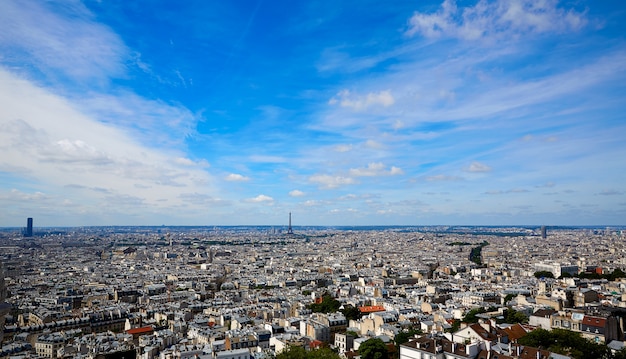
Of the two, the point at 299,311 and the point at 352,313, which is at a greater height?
the point at 352,313

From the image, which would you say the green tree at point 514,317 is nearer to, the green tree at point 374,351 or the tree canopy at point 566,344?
the tree canopy at point 566,344

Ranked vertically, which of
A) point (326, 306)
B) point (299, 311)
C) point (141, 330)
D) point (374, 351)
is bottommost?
point (141, 330)

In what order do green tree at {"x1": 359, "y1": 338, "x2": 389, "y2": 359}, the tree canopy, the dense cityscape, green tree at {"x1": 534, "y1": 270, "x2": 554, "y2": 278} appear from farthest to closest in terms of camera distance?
green tree at {"x1": 534, "y1": 270, "x2": 554, "y2": 278} < the dense cityscape < green tree at {"x1": 359, "y1": 338, "x2": 389, "y2": 359} < the tree canopy

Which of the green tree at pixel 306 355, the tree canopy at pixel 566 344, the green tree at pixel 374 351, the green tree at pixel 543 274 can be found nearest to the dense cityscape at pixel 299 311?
the tree canopy at pixel 566 344

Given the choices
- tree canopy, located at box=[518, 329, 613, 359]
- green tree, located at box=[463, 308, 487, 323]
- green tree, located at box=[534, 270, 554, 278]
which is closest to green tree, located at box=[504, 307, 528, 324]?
green tree, located at box=[463, 308, 487, 323]

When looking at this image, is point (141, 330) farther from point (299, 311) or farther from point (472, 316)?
point (472, 316)

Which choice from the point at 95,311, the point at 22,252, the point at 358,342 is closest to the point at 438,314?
the point at 358,342

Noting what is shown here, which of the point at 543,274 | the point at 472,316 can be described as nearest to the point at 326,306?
Result: the point at 472,316

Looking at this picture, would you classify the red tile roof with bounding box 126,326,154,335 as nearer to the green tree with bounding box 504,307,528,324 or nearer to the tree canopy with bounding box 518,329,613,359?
the green tree with bounding box 504,307,528,324
